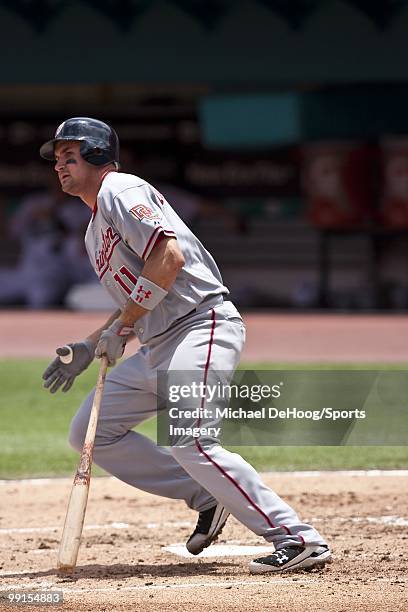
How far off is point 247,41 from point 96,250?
13792mm

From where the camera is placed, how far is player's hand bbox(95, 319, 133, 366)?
5164 millimetres

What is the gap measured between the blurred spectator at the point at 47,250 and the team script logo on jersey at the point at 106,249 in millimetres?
15577

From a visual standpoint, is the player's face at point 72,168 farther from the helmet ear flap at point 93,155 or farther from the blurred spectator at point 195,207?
the blurred spectator at point 195,207

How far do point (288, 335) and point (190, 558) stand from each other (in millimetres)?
11021

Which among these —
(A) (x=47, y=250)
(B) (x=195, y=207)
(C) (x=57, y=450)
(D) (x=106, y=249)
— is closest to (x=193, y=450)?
(D) (x=106, y=249)

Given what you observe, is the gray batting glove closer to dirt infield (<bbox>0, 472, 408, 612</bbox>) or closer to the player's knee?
the player's knee

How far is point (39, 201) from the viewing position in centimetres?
2183

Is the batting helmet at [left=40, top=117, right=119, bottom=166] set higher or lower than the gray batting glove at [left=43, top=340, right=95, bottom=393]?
higher

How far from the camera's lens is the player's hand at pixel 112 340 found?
16.9 ft

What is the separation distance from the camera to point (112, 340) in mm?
5168

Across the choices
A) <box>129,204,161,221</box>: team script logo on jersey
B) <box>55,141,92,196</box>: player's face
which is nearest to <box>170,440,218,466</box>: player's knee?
<box>129,204,161,221</box>: team script logo on jersey

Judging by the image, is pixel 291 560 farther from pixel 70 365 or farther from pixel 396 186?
pixel 396 186

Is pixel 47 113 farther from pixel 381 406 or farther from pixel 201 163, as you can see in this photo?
pixel 381 406

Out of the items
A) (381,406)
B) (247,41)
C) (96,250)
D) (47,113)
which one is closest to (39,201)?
(47,113)
